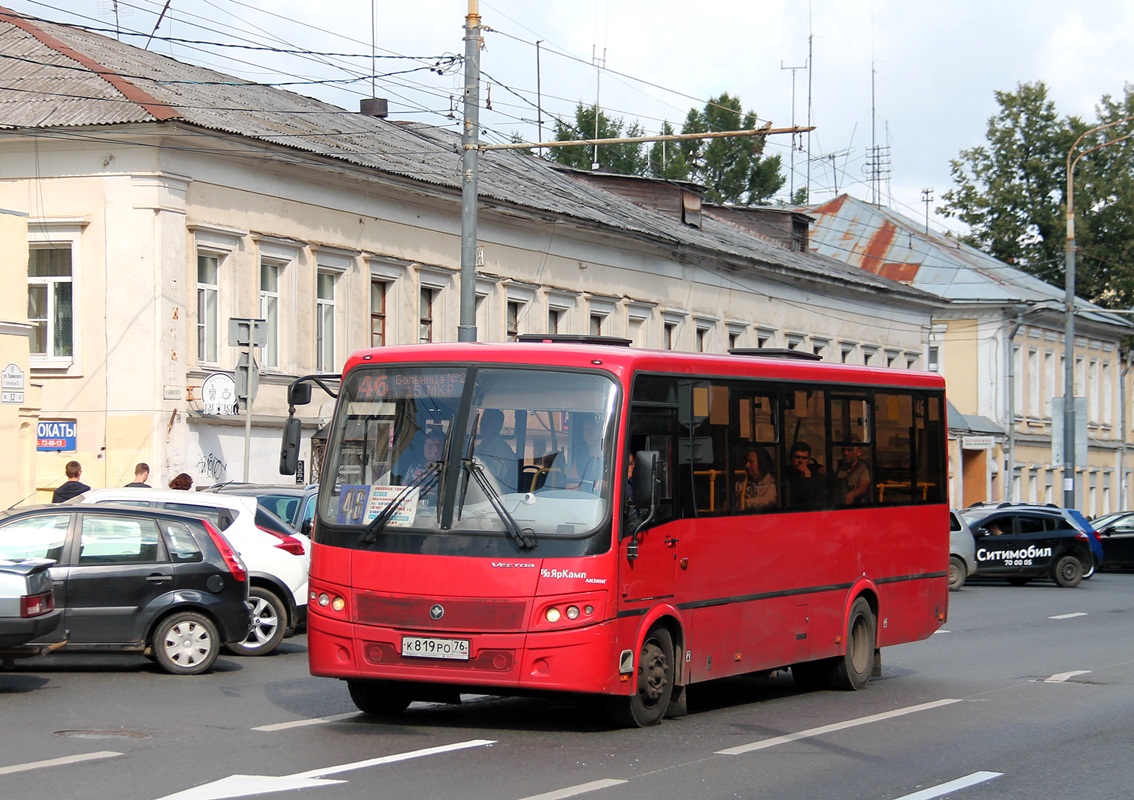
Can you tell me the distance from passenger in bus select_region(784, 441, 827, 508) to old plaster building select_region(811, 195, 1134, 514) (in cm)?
4205

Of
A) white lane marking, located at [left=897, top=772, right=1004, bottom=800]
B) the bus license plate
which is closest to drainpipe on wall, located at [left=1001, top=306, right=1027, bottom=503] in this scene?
the bus license plate

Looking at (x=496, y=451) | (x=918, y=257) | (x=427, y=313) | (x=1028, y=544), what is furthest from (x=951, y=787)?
(x=918, y=257)

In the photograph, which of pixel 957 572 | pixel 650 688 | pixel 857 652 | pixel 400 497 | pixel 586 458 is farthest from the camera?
pixel 957 572

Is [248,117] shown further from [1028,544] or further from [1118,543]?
[1118,543]

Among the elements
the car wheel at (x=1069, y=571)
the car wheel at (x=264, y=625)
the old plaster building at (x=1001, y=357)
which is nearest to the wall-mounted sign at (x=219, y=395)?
the car wheel at (x=264, y=625)

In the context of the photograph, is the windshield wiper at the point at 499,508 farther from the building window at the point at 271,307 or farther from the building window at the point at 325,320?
the building window at the point at 325,320

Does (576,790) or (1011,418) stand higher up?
(1011,418)

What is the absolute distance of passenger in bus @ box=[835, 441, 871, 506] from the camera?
1459 cm

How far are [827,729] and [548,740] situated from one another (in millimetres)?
2211

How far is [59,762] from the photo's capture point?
32.3 feet

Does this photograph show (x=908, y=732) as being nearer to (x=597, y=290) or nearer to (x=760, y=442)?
(x=760, y=442)

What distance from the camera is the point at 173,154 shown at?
28484 mm

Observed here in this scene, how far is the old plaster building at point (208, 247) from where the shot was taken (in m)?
28.1

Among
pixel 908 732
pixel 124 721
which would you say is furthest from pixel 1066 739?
pixel 124 721
